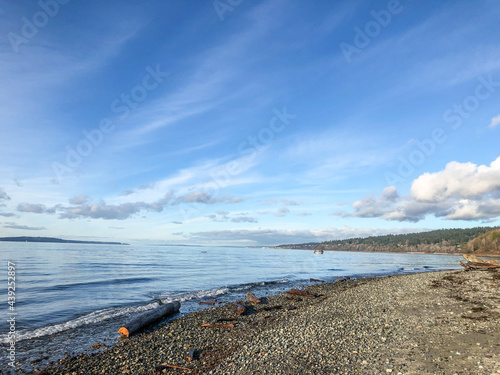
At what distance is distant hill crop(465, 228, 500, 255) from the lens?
93.0 m

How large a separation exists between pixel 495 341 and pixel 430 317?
4.16 m

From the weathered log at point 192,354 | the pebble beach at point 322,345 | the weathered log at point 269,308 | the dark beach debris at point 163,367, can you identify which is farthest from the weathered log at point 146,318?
the weathered log at point 269,308

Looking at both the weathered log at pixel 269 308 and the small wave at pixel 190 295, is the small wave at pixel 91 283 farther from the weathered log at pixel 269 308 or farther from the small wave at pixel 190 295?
the weathered log at pixel 269 308

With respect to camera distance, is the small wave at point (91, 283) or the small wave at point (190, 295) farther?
the small wave at point (91, 283)

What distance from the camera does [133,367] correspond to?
9.46 meters

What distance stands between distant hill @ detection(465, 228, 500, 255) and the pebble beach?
10366 centimetres

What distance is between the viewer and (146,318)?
14.6 meters

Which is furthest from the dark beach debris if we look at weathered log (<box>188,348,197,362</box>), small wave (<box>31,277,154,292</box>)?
small wave (<box>31,277,154,292</box>)

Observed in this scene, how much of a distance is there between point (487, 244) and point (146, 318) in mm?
123285

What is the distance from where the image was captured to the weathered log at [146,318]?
518 inches

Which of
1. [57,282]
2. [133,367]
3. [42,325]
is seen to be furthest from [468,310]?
[57,282]

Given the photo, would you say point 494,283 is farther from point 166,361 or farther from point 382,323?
point 166,361

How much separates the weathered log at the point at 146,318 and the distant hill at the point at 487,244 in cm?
11392

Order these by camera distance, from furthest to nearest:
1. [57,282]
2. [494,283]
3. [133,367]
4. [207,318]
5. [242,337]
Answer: [57,282] → [494,283] → [207,318] → [242,337] → [133,367]
